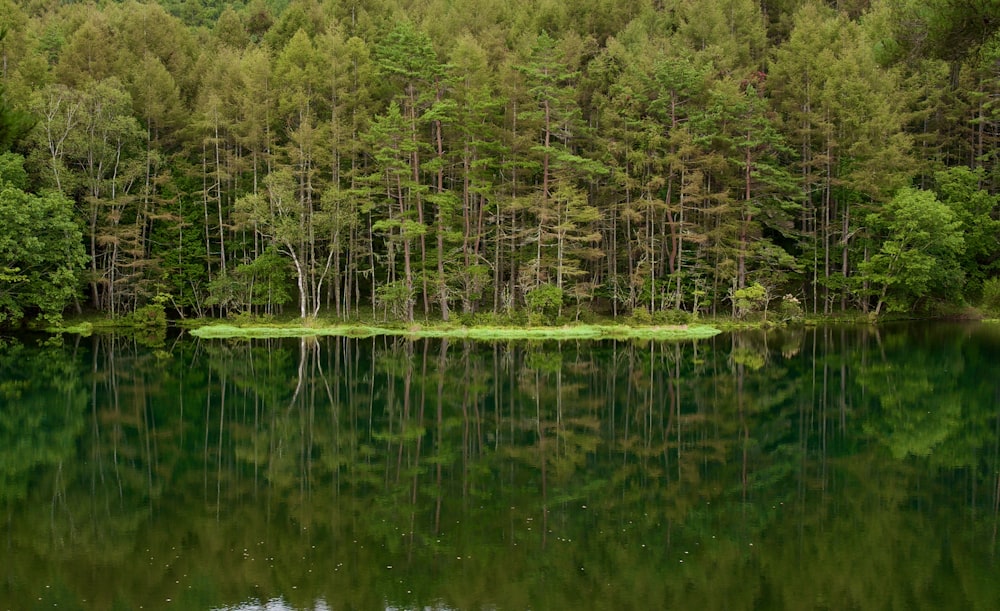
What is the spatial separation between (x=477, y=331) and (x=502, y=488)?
27.0 meters

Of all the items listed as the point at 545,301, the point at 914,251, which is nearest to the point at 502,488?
the point at 545,301

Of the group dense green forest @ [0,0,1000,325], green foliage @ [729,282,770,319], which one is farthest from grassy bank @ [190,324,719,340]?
green foliage @ [729,282,770,319]

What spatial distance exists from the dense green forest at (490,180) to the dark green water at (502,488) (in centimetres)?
1867

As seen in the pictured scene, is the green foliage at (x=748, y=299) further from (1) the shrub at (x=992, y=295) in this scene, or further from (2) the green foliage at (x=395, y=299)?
(2) the green foliage at (x=395, y=299)

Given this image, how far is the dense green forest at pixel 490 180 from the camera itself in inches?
1780

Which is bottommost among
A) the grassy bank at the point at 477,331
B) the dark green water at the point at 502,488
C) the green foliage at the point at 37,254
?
the dark green water at the point at 502,488

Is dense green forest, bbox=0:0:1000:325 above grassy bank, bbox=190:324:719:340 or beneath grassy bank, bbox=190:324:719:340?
above

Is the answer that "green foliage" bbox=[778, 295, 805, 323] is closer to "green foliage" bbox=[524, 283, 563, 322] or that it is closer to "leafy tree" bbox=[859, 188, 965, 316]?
"leafy tree" bbox=[859, 188, 965, 316]

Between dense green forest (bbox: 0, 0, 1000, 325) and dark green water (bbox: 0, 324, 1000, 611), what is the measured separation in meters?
18.7

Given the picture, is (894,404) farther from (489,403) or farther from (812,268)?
(812,268)

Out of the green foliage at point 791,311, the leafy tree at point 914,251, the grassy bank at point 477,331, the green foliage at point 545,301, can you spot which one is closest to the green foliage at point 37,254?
the grassy bank at point 477,331

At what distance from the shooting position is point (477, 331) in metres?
41.7

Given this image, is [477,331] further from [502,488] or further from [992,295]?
[992,295]

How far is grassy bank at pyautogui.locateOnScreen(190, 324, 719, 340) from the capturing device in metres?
41.0
